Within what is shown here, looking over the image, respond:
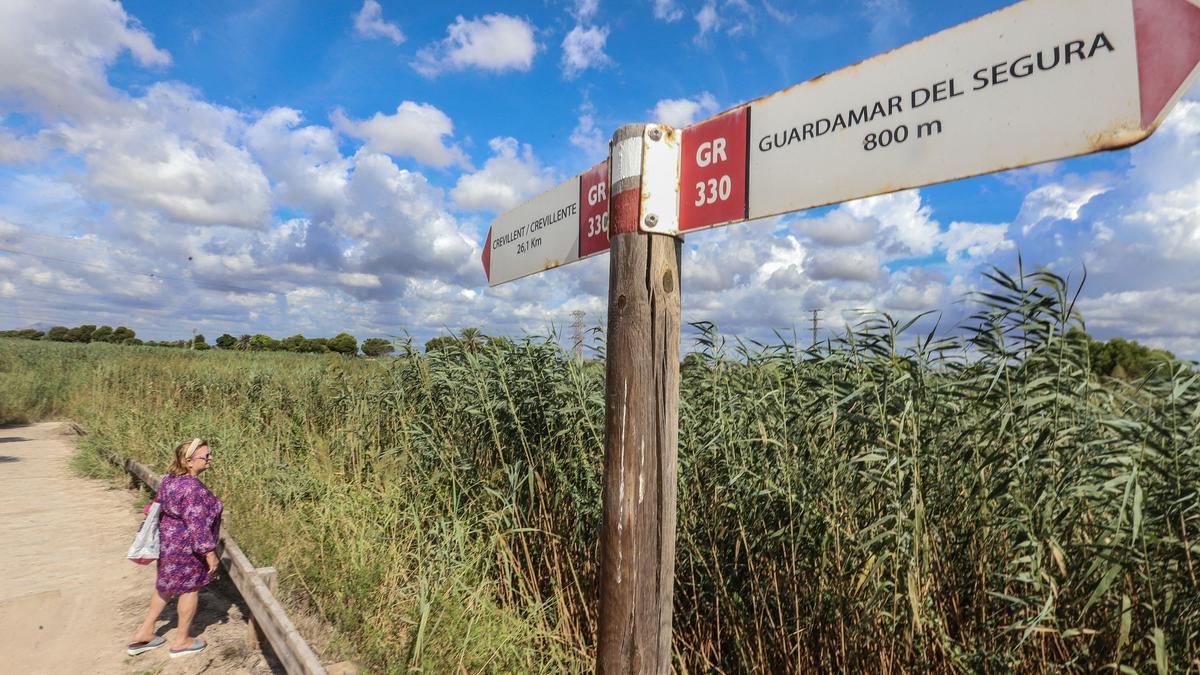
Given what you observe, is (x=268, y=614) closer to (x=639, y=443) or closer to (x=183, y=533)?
(x=183, y=533)

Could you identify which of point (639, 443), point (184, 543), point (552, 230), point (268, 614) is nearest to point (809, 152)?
point (639, 443)

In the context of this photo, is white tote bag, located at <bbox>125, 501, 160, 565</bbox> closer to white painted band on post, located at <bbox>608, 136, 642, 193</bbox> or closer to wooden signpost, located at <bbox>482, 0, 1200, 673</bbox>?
wooden signpost, located at <bbox>482, 0, 1200, 673</bbox>

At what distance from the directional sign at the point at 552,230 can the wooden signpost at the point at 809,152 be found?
→ 0.02 metres

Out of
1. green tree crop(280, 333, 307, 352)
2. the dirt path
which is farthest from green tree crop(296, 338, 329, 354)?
the dirt path

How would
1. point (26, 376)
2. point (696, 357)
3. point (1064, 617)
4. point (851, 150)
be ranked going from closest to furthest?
point (851, 150) → point (1064, 617) → point (696, 357) → point (26, 376)

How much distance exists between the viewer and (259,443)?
26.1 ft

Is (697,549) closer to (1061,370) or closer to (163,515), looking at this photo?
(1061,370)

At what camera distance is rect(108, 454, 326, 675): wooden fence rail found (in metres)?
2.99

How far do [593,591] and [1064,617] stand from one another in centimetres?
231

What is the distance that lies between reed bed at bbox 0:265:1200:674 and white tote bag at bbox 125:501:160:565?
752 millimetres

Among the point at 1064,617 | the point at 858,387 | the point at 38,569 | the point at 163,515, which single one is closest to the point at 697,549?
the point at 858,387

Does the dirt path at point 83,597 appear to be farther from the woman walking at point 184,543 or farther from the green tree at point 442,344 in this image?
the green tree at point 442,344

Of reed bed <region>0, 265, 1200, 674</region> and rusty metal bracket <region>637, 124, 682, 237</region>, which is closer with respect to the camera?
rusty metal bracket <region>637, 124, 682, 237</region>

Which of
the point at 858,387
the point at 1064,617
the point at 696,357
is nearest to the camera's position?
the point at 1064,617
